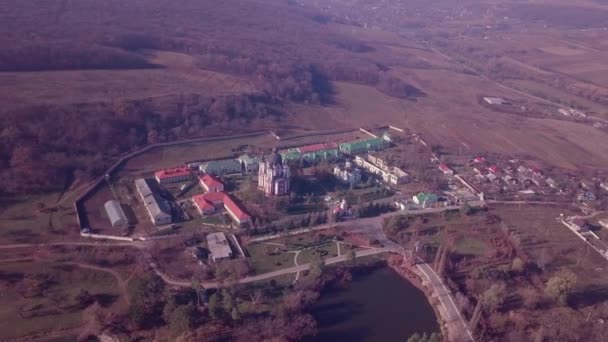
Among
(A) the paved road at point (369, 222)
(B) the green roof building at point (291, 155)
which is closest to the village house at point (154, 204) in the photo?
(A) the paved road at point (369, 222)

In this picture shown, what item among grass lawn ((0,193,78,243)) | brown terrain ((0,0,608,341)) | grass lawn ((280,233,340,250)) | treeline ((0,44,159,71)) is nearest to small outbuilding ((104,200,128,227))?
brown terrain ((0,0,608,341))

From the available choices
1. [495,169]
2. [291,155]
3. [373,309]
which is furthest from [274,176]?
[495,169]

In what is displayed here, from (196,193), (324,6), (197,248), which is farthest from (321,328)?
(324,6)

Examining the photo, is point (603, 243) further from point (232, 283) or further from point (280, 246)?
point (232, 283)

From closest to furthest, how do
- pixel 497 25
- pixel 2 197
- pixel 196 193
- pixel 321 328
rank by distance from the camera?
pixel 321 328 < pixel 2 197 < pixel 196 193 < pixel 497 25

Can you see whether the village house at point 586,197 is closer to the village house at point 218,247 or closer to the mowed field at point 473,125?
the mowed field at point 473,125

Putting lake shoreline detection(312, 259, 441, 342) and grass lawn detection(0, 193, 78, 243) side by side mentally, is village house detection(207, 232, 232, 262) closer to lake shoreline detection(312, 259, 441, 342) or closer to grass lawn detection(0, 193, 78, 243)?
lake shoreline detection(312, 259, 441, 342)
